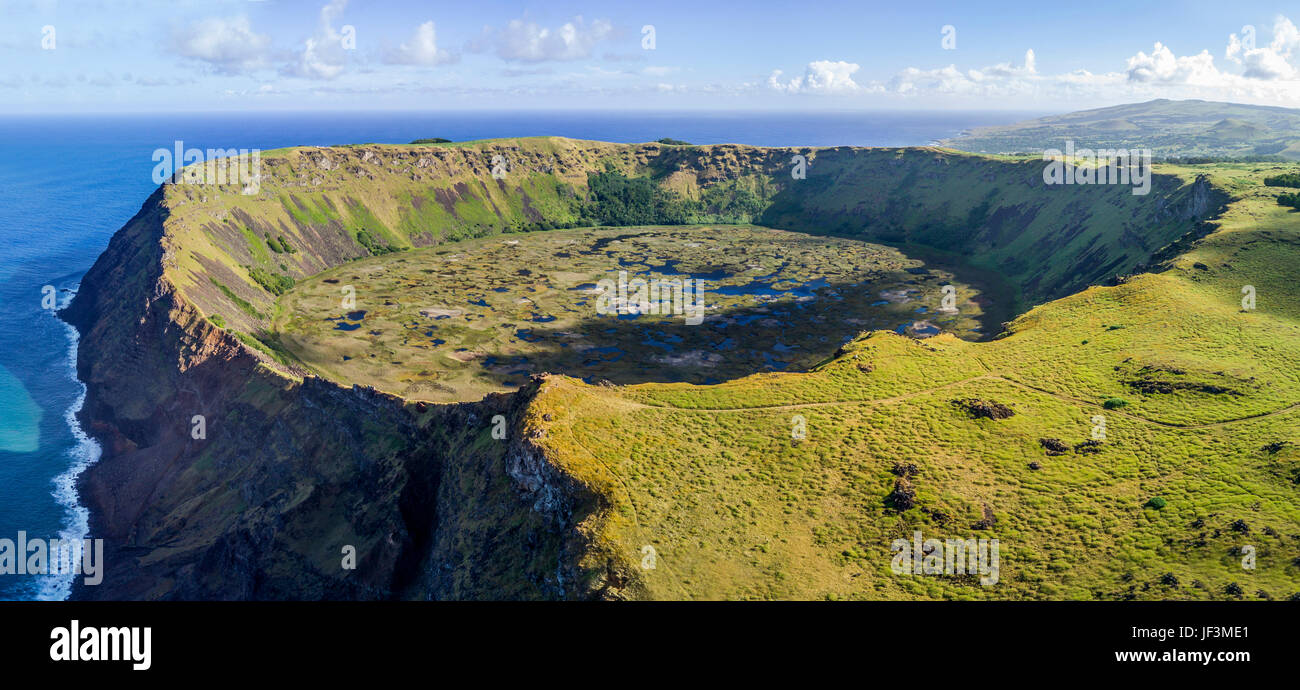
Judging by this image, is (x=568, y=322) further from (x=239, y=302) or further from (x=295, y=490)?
(x=295, y=490)

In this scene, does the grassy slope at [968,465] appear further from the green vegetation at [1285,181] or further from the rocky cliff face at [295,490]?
the green vegetation at [1285,181]

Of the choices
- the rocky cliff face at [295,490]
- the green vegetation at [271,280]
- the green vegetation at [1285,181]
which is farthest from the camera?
the green vegetation at [271,280]

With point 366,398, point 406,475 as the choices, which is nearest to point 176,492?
point 366,398

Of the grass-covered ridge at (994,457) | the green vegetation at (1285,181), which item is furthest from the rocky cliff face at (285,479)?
the green vegetation at (1285,181)

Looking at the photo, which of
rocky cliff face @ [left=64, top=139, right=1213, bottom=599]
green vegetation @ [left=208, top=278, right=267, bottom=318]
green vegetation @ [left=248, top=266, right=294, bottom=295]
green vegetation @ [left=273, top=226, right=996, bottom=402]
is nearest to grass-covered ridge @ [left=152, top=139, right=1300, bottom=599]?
rocky cliff face @ [left=64, top=139, right=1213, bottom=599]

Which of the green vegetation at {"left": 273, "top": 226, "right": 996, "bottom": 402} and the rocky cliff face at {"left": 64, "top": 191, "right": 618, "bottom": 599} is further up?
the green vegetation at {"left": 273, "top": 226, "right": 996, "bottom": 402}

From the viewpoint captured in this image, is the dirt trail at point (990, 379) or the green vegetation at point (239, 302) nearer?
the dirt trail at point (990, 379)

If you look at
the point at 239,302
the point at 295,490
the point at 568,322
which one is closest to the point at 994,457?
the point at 295,490

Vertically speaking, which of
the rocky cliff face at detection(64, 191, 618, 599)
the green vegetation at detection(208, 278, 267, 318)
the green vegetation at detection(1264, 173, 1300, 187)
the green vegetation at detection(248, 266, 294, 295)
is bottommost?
the rocky cliff face at detection(64, 191, 618, 599)

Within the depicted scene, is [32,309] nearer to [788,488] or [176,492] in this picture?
[176,492]

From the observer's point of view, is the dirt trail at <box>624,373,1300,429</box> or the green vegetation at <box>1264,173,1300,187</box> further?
the green vegetation at <box>1264,173,1300,187</box>

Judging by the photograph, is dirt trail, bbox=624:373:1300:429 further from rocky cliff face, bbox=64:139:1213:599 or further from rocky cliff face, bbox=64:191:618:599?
rocky cliff face, bbox=64:191:618:599
